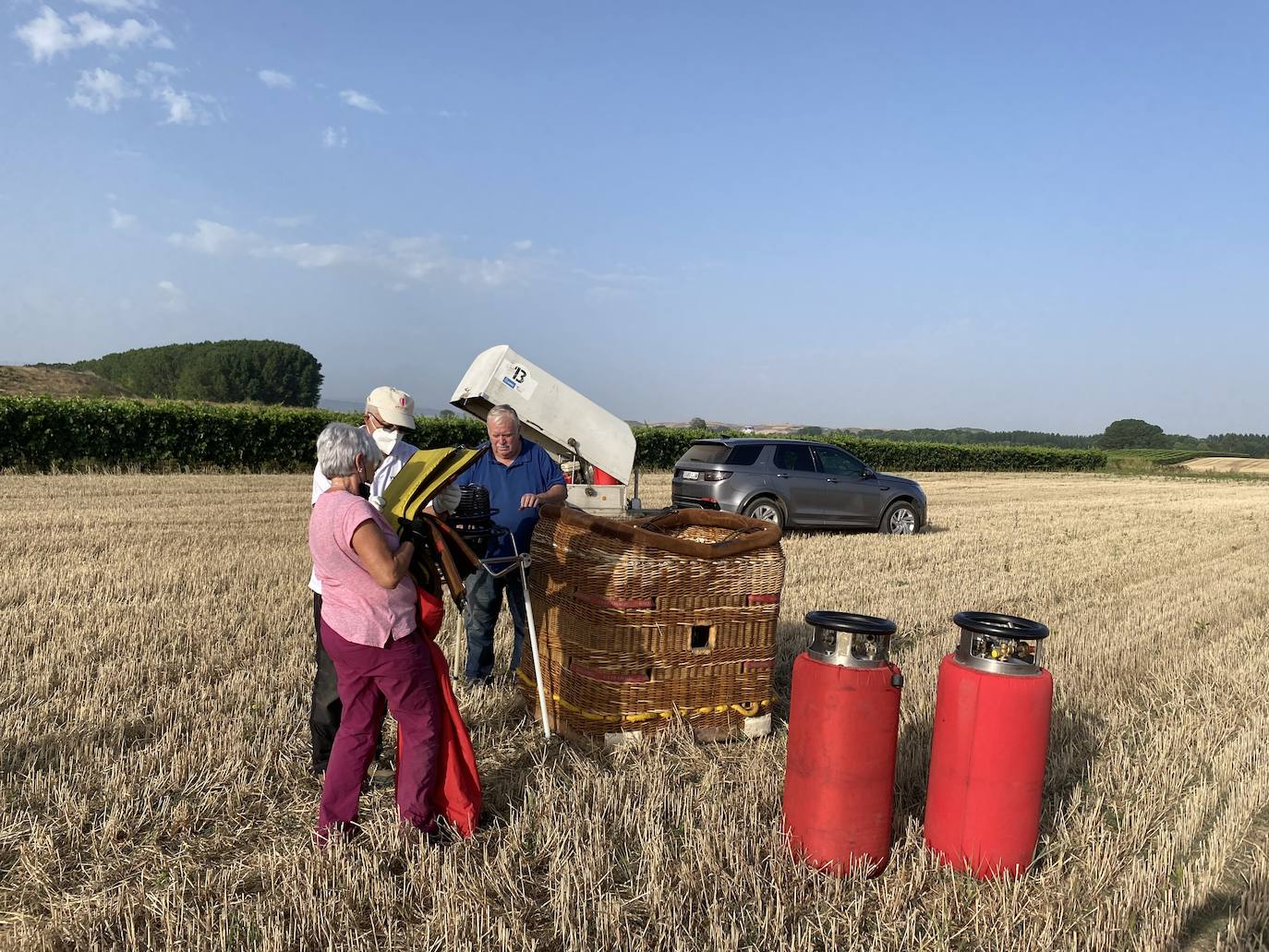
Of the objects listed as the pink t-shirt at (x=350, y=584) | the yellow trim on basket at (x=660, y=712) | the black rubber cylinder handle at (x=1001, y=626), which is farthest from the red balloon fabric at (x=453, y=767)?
the black rubber cylinder handle at (x=1001, y=626)

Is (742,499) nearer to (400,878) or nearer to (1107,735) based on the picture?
(1107,735)

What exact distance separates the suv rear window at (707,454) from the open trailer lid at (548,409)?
1.43 metres

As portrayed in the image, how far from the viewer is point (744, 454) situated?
44.5 feet

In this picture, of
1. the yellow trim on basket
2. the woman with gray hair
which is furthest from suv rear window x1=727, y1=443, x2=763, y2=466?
the woman with gray hair

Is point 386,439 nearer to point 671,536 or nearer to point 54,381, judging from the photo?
point 671,536

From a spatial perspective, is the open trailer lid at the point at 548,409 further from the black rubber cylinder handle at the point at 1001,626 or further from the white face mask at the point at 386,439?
the black rubber cylinder handle at the point at 1001,626

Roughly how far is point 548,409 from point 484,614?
22.3 ft

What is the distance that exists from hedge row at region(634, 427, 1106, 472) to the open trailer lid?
55.6ft

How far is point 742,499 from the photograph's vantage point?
43.2ft

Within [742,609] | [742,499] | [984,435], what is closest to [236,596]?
[742,609]

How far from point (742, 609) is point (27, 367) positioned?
50262mm

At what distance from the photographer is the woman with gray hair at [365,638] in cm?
320

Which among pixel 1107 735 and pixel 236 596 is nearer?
pixel 1107 735

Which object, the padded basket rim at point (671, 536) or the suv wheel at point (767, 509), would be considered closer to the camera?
the padded basket rim at point (671, 536)
